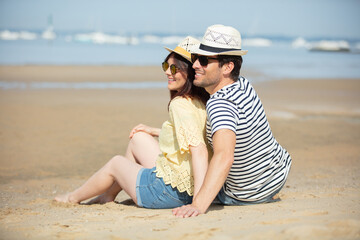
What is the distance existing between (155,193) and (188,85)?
88 centimetres

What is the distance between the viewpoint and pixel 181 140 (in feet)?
11.2

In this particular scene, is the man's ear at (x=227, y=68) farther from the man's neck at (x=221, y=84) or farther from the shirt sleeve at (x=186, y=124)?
the shirt sleeve at (x=186, y=124)

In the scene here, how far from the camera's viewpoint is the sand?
300 cm

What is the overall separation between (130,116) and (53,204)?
5.72 meters

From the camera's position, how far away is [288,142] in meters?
7.92

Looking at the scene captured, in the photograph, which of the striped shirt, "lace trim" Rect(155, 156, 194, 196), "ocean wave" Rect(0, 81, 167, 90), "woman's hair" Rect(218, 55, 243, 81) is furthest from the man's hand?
"ocean wave" Rect(0, 81, 167, 90)

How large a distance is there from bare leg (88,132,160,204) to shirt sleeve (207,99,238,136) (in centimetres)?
103

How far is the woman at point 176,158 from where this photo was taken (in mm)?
3414

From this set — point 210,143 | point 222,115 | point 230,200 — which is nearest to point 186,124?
point 210,143

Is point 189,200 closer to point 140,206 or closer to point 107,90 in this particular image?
point 140,206

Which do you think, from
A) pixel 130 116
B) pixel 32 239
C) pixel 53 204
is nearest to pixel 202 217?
pixel 32 239

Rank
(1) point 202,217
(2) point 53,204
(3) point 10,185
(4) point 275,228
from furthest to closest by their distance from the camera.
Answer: (3) point 10,185
(2) point 53,204
(1) point 202,217
(4) point 275,228

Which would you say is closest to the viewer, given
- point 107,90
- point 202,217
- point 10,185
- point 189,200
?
point 202,217

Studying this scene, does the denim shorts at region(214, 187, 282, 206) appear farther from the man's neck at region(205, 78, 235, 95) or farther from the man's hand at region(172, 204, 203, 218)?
the man's neck at region(205, 78, 235, 95)
